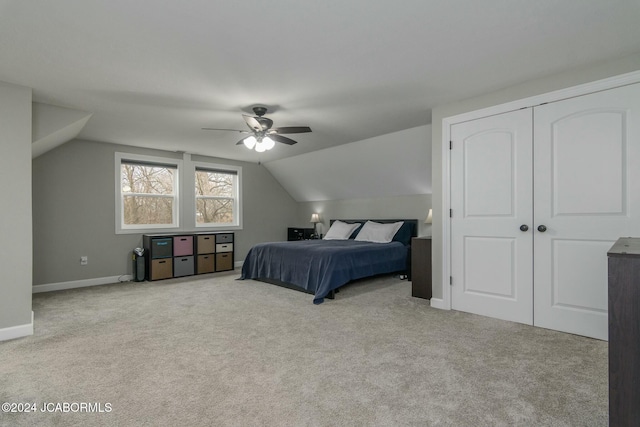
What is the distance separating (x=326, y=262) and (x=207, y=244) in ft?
9.24

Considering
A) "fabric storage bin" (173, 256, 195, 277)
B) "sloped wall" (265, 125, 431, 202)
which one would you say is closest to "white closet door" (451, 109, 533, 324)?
"sloped wall" (265, 125, 431, 202)

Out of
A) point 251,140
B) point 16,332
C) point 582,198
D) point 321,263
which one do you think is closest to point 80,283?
point 16,332

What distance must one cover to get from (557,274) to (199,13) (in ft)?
11.4

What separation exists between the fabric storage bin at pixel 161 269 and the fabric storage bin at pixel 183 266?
0.07 metres

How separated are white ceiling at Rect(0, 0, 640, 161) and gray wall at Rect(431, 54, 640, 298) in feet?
0.37

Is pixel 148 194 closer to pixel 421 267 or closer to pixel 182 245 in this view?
pixel 182 245

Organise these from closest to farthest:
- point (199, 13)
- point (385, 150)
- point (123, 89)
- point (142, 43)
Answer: point (199, 13) < point (142, 43) < point (123, 89) < point (385, 150)

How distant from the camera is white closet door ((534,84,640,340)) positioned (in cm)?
265

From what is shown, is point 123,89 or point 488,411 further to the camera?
point 123,89

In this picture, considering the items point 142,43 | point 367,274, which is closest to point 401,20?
point 142,43

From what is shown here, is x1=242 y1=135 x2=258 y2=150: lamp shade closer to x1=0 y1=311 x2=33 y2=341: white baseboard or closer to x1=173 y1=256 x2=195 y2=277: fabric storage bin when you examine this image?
x1=0 y1=311 x2=33 y2=341: white baseboard

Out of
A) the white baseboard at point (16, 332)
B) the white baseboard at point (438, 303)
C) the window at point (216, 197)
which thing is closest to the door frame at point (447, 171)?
the white baseboard at point (438, 303)

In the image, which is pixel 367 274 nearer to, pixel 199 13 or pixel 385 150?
pixel 385 150

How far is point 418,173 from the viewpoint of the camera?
566 cm
